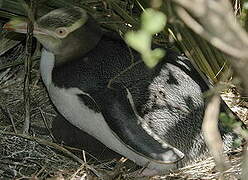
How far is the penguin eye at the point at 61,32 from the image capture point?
8.20 feet

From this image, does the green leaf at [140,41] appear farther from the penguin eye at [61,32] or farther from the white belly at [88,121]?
the penguin eye at [61,32]

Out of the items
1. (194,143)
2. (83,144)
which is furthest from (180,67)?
(83,144)

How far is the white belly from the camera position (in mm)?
2305

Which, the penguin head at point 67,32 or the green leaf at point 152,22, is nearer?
the green leaf at point 152,22

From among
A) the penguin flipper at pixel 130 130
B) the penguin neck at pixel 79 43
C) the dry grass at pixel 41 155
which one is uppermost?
the penguin neck at pixel 79 43

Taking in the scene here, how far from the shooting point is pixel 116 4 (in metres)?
2.77

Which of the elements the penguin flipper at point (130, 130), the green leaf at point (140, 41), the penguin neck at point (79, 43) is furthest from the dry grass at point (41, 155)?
the green leaf at point (140, 41)

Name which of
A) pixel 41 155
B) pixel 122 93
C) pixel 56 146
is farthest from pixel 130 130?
pixel 41 155

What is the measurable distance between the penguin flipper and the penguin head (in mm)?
328

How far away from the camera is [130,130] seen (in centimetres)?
221

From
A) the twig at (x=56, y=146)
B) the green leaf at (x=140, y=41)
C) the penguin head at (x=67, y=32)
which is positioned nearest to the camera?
the green leaf at (x=140, y=41)

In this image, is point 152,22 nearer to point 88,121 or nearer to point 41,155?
point 88,121

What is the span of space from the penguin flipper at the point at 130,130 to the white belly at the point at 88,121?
0.20 feet

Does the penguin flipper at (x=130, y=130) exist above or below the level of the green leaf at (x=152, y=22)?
below
